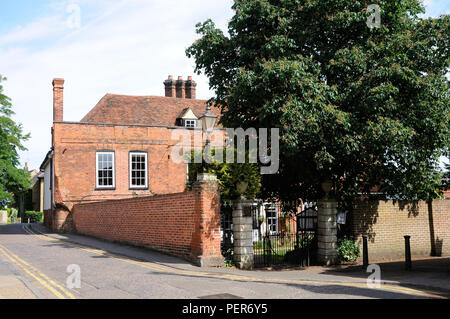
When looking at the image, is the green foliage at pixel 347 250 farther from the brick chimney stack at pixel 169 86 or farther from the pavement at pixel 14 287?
the brick chimney stack at pixel 169 86

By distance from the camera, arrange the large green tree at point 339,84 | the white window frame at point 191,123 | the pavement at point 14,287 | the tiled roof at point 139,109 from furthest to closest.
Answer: the white window frame at point 191,123
the tiled roof at point 139,109
the large green tree at point 339,84
the pavement at point 14,287

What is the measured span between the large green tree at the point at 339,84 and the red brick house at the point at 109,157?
14136mm

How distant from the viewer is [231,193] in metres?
13.1

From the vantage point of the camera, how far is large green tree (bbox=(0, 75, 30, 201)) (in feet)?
118

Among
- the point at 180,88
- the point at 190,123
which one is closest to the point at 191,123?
the point at 190,123

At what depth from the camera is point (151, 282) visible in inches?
379

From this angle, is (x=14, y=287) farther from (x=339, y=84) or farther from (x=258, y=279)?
(x=339, y=84)

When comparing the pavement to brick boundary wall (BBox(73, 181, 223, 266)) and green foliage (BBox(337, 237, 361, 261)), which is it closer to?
brick boundary wall (BBox(73, 181, 223, 266))

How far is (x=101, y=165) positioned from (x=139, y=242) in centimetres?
1220

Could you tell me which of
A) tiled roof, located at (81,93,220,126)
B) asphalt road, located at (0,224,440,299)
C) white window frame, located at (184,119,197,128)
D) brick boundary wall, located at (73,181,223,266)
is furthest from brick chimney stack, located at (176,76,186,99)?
asphalt road, located at (0,224,440,299)

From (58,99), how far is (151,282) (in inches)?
823

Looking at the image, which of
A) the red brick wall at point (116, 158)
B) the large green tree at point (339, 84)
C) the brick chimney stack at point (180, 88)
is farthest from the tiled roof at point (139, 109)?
the large green tree at point (339, 84)

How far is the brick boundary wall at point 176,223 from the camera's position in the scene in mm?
12438
